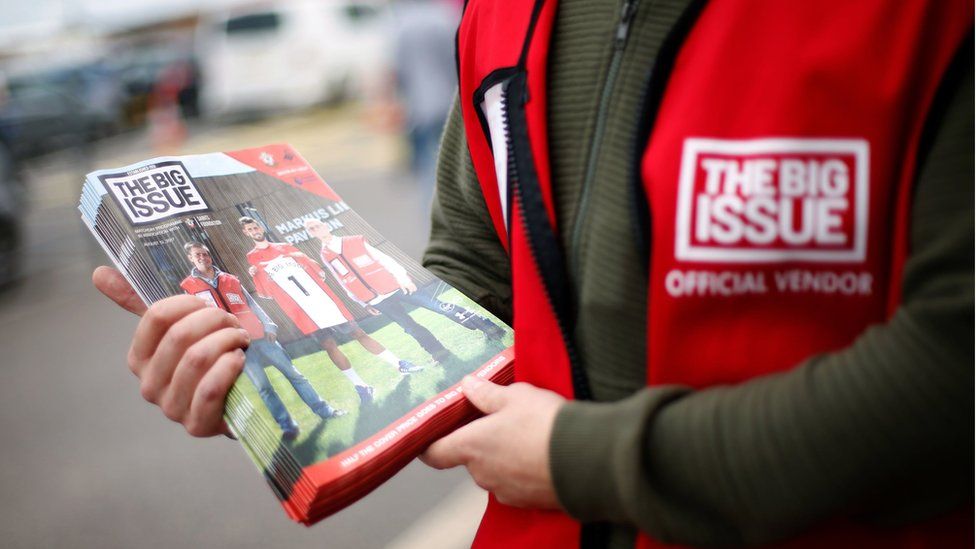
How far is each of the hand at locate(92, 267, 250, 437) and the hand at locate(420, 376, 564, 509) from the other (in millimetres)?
251

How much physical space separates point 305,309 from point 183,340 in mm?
143

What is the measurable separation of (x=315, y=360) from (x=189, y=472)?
265 centimetres

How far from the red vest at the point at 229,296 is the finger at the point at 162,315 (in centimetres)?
2

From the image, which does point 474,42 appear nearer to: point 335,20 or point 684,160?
point 684,160

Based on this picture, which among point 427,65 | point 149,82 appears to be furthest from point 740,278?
point 149,82

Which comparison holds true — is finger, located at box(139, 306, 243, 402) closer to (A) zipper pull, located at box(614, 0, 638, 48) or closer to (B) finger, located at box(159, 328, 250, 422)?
(B) finger, located at box(159, 328, 250, 422)

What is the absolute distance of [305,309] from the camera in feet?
3.31

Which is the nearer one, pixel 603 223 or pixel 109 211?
pixel 603 223

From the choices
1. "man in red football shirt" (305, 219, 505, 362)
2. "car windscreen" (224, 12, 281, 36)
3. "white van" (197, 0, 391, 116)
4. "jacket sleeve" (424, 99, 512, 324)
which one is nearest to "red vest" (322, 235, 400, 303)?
"man in red football shirt" (305, 219, 505, 362)

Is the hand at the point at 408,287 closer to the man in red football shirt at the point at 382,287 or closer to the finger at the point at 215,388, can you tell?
the man in red football shirt at the point at 382,287

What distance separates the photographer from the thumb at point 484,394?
0.91 meters

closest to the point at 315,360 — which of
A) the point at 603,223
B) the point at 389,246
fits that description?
the point at 389,246

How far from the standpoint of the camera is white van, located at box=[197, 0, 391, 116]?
1430cm

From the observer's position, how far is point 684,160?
0.77 meters
